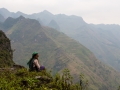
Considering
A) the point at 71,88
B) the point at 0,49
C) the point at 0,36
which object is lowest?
the point at 71,88

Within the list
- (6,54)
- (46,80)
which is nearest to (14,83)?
(46,80)

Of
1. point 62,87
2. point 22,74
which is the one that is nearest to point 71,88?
point 62,87

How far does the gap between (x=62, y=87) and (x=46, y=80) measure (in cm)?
149

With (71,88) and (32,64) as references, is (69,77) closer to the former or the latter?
(71,88)

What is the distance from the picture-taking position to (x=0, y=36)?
77500 millimetres

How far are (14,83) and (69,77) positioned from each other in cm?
265

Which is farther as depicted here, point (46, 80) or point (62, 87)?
point (46, 80)

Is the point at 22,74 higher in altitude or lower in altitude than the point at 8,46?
lower

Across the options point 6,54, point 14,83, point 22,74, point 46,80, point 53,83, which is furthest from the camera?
point 6,54

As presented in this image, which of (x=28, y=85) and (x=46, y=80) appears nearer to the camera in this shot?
(x=28, y=85)

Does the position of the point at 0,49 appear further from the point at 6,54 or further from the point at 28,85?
the point at 28,85

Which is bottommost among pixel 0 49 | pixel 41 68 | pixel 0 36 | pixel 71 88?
pixel 71 88

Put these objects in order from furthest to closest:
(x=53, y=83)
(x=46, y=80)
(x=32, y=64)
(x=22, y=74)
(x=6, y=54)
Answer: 1. (x=6, y=54)
2. (x=32, y=64)
3. (x=22, y=74)
4. (x=46, y=80)
5. (x=53, y=83)

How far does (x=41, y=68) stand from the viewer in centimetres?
1373
